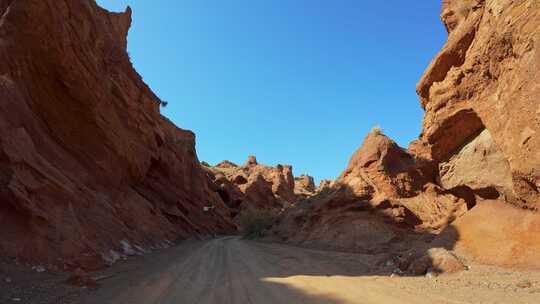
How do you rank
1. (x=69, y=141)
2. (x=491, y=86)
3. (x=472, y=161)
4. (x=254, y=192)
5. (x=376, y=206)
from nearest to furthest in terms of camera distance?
(x=491, y=86)
(x=472, y=161)
(x=69, y=141)
(x=376, y=206)
(x=254, y=192)

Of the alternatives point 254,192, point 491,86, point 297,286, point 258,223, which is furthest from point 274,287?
point 254,192

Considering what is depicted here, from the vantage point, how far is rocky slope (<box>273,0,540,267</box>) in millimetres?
8047

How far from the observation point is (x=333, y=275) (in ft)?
29.9

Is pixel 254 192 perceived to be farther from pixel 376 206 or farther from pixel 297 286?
pixel 297 286

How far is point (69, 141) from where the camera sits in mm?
14711

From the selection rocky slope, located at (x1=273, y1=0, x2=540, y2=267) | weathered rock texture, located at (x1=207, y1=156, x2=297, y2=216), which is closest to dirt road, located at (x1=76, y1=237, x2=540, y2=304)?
rocky slope, located at (x1=273, y1=0, x2=540, y2=267)

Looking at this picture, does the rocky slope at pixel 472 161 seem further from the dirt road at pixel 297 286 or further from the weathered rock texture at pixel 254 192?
the weathered rock texture at pixel 254 192

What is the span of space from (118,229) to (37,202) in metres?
4.61

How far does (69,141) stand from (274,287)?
11980 mm

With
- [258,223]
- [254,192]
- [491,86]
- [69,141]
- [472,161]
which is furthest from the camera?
[254,192]

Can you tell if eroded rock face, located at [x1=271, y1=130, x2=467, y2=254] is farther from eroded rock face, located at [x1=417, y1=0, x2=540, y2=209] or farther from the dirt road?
the dirt road

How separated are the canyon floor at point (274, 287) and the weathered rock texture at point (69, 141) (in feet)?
6.30

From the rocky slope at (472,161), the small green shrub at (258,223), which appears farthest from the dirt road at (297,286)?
the small green shrub at (258,223)

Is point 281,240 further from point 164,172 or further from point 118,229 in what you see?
point 164,172
